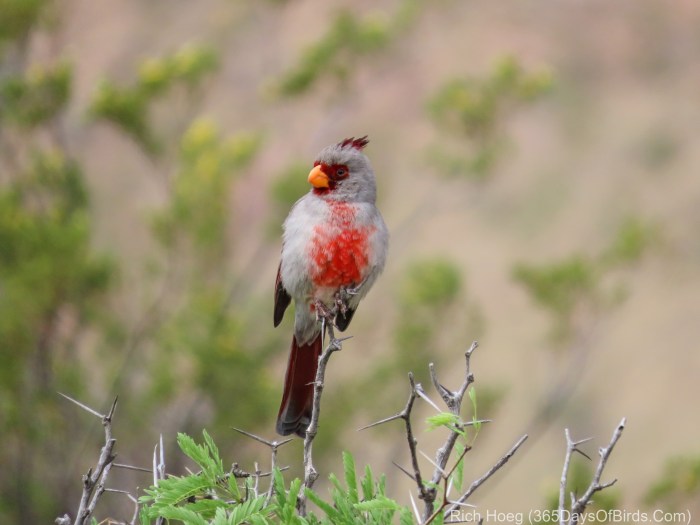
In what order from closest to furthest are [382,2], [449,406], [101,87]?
[449,406]
[101,87]
[382,2]

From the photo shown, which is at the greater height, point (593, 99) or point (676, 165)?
point (593, 99)

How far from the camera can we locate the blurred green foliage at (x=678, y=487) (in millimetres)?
7594

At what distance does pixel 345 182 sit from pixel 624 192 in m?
13.3

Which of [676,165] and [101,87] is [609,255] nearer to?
[101,87]

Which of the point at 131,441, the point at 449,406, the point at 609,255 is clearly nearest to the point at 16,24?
the point at 131,441

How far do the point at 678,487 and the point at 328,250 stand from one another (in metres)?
4.94

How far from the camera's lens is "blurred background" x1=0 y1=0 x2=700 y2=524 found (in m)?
9.46

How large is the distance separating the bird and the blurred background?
12.8 ft

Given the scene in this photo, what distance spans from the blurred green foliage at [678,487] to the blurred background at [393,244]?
0.07 feet

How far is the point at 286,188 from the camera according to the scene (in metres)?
9.74

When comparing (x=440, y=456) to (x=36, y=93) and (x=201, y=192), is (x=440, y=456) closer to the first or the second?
(x=201, y=192)

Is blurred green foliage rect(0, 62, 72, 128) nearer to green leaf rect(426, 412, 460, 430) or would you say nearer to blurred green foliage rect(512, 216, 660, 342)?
blurred green foliage rect(512, 216, 660, 342)

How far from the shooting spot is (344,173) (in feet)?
12.8

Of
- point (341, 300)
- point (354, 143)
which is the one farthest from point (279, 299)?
point (354, 143)
